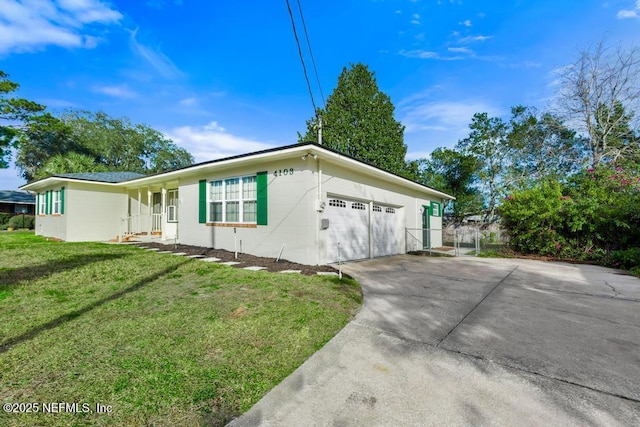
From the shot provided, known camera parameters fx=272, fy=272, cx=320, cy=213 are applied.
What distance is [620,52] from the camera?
45.6ft

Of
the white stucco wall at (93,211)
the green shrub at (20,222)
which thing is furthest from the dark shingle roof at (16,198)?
the white stucco wall at (93,211)

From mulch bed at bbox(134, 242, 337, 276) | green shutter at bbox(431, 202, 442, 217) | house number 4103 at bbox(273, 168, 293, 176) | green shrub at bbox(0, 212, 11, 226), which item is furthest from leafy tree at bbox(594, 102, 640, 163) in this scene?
green shrub at bbox(0, 212, 11, 226)

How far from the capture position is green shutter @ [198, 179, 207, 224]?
9.86m

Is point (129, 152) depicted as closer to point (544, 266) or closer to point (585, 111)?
point (544, 266)

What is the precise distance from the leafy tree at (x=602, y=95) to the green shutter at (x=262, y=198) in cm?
1743

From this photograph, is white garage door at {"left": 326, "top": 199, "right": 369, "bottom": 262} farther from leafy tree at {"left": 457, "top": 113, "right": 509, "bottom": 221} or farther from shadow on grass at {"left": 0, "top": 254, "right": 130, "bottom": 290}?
leafy tree at {"left": 457, "top": 113, "right": 509, "bottom": 221}

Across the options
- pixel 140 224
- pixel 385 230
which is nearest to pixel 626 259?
pixel 385 230

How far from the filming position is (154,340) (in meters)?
2.88

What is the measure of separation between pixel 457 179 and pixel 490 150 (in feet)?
10.5

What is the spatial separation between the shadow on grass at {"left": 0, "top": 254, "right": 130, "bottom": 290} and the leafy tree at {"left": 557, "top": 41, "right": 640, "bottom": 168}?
22.1m

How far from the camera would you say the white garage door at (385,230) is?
1024 centimetres

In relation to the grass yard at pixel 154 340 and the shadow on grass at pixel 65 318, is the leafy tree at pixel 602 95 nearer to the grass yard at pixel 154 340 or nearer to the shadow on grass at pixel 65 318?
the grass yard at pixel 154 340

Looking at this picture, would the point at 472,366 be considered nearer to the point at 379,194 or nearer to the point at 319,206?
the point at 319,206

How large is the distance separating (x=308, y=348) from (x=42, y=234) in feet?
64.7
